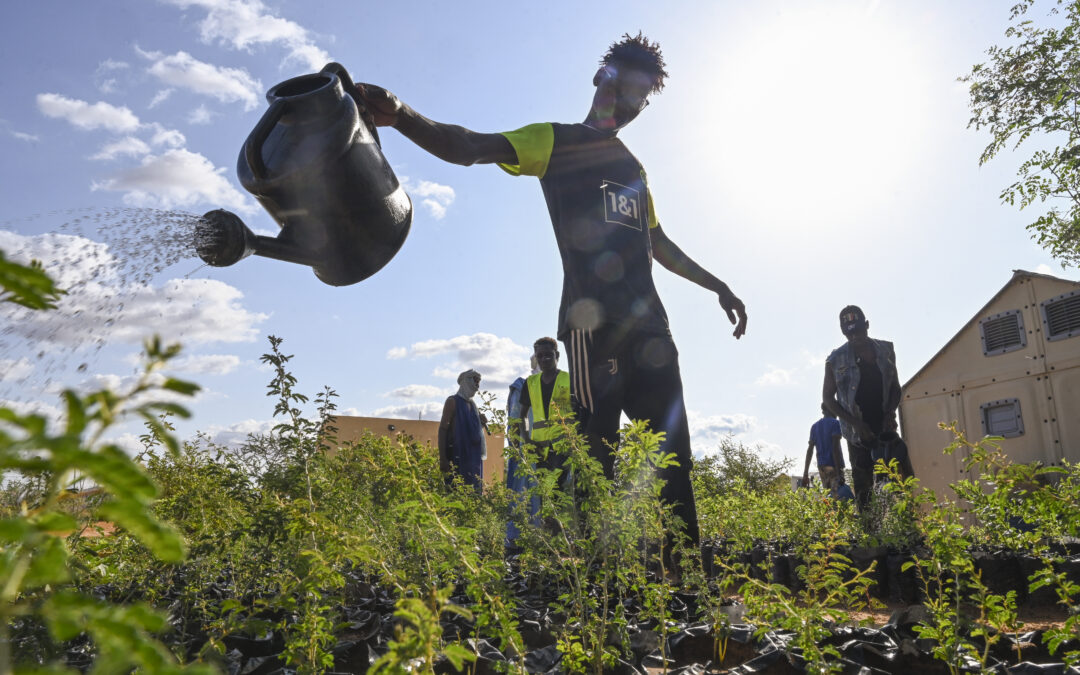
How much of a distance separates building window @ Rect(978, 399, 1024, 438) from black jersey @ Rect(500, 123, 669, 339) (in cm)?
997

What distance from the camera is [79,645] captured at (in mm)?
2361

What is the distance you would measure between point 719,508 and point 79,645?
329 cm

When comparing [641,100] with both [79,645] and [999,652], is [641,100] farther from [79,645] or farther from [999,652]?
[79,645]

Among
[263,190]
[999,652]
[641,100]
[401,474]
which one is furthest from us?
[641,100]

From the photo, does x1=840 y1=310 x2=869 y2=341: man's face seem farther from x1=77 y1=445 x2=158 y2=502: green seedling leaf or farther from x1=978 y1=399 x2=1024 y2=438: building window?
x1=978 y1=399 x2=1024 y2=438: building window

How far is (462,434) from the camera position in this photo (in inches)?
249

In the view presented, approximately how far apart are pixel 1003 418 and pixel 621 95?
33.6ft

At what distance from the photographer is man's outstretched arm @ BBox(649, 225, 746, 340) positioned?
3.91 m

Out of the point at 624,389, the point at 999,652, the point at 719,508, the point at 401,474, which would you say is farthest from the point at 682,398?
the point at 401,474

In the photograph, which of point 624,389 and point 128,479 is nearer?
point 128,479

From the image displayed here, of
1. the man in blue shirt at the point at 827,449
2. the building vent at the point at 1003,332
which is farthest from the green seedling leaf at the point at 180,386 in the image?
the building vent at the point at 1003,332

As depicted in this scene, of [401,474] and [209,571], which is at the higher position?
[401,474]

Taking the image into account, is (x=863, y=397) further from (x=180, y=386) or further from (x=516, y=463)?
(x=180, y=386)

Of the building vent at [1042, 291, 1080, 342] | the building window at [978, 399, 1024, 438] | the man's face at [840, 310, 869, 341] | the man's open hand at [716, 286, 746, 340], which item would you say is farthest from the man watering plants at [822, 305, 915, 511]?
the building window at [978, 399, 1024, 438]
